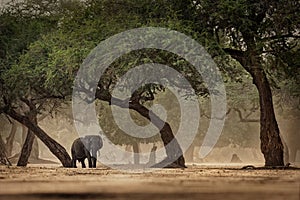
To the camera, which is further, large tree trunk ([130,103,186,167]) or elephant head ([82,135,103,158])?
elephant head ([82,135,103,158])

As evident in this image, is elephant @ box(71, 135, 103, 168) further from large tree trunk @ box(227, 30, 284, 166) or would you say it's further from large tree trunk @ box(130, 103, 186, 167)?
large tree trunk @ box(227, 30, 284, 166)

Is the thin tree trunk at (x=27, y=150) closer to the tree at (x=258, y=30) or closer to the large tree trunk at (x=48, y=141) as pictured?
the large tree trunk at (x=48, y=141)

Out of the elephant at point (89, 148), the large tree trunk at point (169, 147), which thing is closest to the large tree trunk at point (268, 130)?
the large tree trunk at point (169, 147)

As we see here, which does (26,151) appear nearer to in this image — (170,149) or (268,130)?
(170,149)

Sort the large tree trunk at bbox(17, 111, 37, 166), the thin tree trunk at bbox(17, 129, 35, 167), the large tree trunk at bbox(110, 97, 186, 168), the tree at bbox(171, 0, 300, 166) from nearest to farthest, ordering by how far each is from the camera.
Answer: the tree at bbox(171, 0, 300, 166) → the large tree trunk at bbox(110, 97, 186, 168) → the large tree trunk at bbox(17, 111, 37, 166) → the thin tree trunk at bbox(17, 129, 35, 167)

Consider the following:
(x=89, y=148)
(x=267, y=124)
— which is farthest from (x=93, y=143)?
(x=267, y=124)

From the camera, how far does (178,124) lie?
53.1 m

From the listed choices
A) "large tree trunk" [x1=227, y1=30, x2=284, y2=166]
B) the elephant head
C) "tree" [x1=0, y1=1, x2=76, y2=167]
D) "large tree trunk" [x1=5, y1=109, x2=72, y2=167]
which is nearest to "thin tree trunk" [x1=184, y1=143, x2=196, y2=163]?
"tree" [x1=0, y1=1, x2=76, y2=167]

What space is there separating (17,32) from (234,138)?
37.7 metres

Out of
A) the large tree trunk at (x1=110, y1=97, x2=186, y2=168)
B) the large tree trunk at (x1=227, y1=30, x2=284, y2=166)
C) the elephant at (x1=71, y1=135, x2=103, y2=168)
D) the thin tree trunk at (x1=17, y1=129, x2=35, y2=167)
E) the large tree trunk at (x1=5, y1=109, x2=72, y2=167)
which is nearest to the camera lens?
the large tree trunk at (x1=227, y1=30, x2=284, y2=166)

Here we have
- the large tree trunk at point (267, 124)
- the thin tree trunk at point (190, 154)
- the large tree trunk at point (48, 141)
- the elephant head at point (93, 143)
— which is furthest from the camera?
the thin tree trunk at point (190, 154)

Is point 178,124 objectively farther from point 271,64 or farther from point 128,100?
point 271,64

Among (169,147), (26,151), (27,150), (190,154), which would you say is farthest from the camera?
(190,154)

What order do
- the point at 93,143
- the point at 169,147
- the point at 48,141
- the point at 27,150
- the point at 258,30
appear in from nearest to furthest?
the point at 258,30, the point at 169,147, the point at 48,141, the point at 93,143, the point at 27,150
